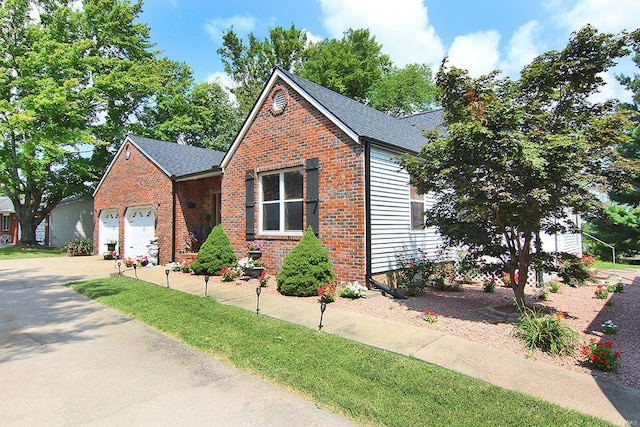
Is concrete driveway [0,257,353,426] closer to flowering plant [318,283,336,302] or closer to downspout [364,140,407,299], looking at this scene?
flowering plant [318,283,336,302]

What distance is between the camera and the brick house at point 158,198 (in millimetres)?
13914

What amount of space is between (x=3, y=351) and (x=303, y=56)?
34.7 metres

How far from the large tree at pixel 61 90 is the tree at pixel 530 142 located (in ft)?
70.3

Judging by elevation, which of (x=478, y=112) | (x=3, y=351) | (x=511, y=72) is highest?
(x=511, y=72)

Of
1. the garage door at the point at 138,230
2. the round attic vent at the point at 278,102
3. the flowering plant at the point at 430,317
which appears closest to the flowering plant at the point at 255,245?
the round attic vent at the point at 278,102

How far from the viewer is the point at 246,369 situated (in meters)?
4.03

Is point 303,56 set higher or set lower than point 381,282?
higher

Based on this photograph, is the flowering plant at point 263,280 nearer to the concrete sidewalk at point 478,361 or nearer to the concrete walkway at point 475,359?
the concrete walkway at point 475,359

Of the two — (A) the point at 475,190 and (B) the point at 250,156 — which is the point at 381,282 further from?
(B) the point at 250,156

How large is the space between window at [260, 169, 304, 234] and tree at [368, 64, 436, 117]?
23144mm

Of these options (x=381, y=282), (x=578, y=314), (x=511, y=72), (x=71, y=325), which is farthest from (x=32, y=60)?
(x=578, y=314)

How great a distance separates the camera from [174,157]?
16547 mm

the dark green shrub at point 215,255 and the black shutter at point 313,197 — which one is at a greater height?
the black shutter at point 313,197

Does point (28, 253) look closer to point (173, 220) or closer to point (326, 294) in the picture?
point (173, 220)
